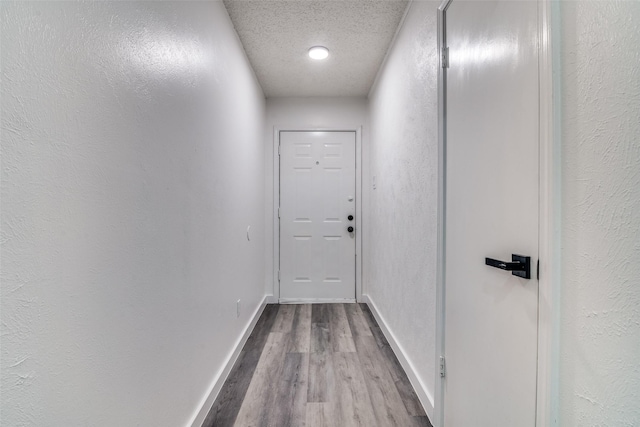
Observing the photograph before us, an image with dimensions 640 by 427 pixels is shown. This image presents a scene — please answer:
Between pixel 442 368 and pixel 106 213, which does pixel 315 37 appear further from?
pixel 442 368

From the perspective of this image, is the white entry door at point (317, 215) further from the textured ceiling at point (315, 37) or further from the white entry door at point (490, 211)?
the white entry door at point (490, 211)

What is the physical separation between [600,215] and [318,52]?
7.82 feet

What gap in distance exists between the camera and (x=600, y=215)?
657 mm

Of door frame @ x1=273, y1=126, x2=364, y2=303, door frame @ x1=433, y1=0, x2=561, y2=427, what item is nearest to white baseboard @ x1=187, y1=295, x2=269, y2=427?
door frame @ x1=273, y1=126, x2=364, y2=303

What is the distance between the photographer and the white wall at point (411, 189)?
1572mm

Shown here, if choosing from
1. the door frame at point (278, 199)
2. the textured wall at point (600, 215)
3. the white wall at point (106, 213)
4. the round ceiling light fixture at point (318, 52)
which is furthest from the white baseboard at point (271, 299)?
the textured wall at point (600, 215)

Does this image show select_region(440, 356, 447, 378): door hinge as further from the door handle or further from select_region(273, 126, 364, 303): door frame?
select_region(273, 126, 364, 303): door frame

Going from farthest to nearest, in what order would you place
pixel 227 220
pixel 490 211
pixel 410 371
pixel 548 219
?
pixel 227 220 < pixel 410 371 < pixel 490 211 < pixel 548 219

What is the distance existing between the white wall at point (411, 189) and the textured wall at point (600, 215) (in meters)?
0.77

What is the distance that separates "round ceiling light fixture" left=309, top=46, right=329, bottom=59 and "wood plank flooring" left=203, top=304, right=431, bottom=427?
239 cm

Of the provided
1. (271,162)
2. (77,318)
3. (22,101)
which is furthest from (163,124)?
(271,162)

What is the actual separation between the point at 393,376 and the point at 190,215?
63.0 inches

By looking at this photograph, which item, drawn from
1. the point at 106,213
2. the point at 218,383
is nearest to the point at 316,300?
the point at 218,383

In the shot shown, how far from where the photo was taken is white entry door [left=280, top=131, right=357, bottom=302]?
3.55m
